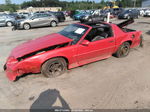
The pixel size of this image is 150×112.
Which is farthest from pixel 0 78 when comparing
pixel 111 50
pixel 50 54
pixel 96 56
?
pixel 111 50

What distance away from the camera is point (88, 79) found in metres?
3.62

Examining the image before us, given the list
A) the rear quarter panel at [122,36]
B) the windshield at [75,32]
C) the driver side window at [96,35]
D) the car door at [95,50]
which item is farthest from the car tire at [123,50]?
the windshield at [75,32]

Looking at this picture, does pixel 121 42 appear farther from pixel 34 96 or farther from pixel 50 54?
pixel 34 96

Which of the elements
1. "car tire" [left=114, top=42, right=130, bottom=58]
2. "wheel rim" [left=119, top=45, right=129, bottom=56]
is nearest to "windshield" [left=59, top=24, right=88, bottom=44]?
"car tire" [left=114, top=42, right=130, bottom=58]

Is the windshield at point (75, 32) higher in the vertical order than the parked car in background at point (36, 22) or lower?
lower

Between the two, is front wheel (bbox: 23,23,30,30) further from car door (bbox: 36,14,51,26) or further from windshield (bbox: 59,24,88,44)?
windshield (bbox: 59,24,88,44)

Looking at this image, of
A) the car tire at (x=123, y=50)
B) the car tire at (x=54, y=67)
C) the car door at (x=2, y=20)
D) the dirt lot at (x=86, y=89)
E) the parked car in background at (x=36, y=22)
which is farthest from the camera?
the car door at (x=2, y=20)

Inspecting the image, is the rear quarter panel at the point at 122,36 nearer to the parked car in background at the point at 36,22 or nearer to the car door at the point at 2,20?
the parked car in background at the point at 36,22

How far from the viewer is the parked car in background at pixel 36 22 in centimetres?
1282

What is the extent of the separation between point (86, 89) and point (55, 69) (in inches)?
43.2

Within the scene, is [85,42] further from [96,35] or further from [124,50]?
[124,50]

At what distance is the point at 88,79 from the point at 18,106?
1899 mm

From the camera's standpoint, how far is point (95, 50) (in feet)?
13.4

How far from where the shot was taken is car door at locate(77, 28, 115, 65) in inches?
152
